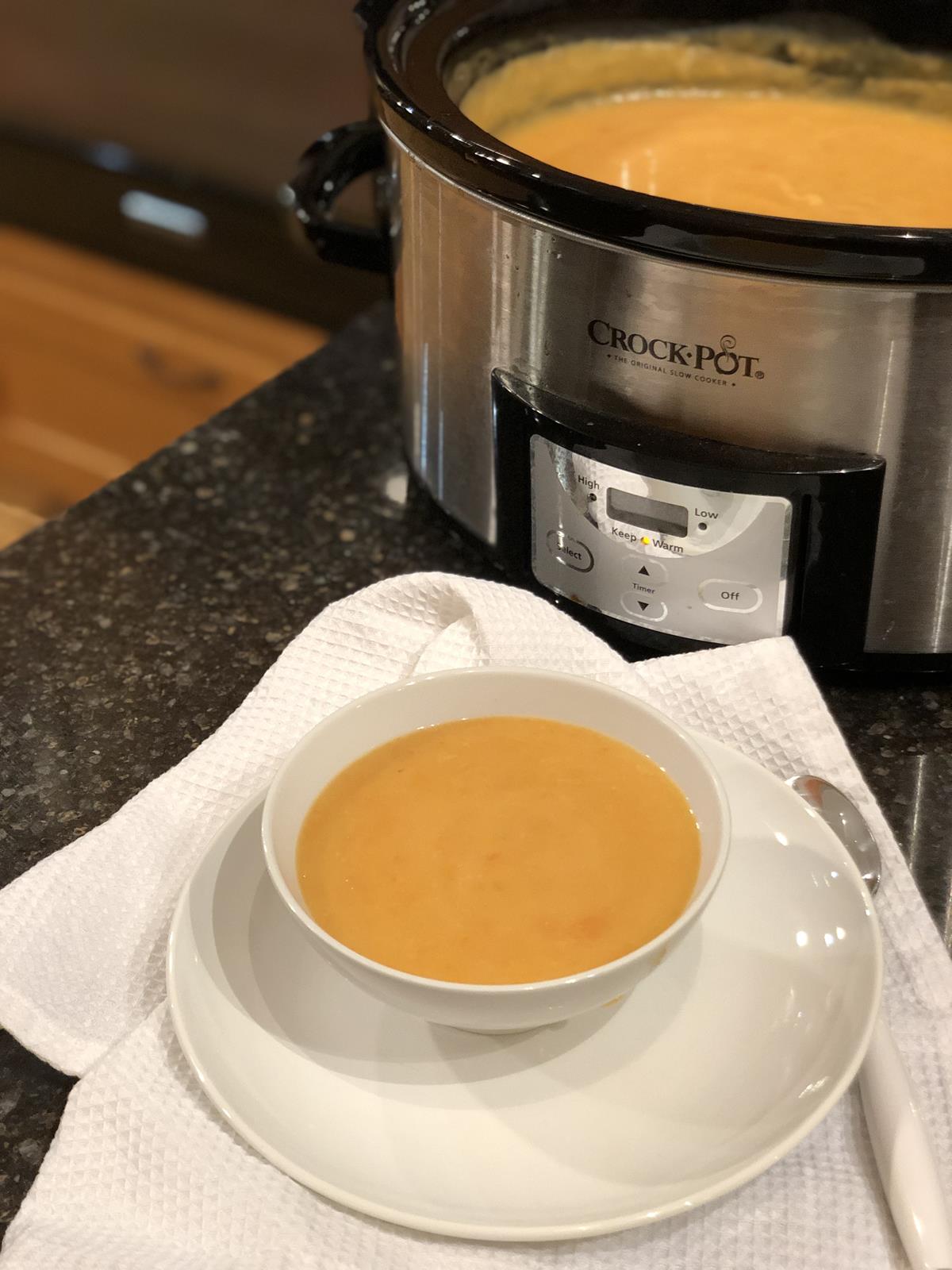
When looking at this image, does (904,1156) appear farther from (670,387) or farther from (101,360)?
(101,360)

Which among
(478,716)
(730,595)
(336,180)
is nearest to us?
(478,716)

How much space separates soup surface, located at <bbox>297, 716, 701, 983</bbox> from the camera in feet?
1.56

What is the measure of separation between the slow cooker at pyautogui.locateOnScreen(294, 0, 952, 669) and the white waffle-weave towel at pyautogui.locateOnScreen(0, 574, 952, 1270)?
0.05 metres

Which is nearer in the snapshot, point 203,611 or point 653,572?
point 653,572

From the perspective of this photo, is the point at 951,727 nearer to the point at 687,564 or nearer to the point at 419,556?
the point at 687,564

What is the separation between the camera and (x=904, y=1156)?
466mm

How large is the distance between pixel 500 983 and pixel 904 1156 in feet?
0.50

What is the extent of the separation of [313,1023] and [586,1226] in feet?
0.44

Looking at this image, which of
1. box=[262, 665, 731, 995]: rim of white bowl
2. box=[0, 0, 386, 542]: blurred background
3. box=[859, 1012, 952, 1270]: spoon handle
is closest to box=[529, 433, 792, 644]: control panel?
box=[262, 665, 731, 995]: rim of white bowl

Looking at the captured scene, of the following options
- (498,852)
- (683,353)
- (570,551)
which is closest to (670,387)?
(683,353)

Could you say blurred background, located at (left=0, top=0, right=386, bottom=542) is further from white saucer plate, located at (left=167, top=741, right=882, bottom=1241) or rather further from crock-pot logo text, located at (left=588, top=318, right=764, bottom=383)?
white saucer plate, located at (left=167, top=741, right=882, bottom=1241)

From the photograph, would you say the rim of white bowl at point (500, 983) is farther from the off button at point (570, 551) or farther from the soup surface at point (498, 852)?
the off button at point (570, 551)

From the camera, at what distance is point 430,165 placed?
66 cm

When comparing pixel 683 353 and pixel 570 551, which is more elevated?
pixel 683 353
